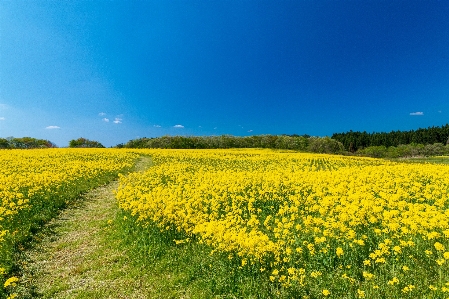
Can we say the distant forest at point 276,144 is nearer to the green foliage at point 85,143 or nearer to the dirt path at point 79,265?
the green foliage at point 85,143

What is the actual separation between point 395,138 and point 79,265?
155390mm

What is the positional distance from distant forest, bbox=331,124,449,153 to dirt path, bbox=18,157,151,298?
14040 cm

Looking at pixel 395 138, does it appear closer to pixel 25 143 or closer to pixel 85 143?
pixel 85 143

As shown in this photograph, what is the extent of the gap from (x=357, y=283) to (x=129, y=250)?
650cm

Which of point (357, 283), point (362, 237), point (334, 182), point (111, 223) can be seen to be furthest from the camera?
point (334, 182)

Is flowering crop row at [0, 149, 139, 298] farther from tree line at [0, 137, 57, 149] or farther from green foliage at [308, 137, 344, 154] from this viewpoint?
green foliage at [308, 137, 344, 154]

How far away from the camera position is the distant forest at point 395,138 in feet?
414

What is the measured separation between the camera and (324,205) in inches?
384

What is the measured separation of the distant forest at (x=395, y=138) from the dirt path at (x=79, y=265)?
140399 mm

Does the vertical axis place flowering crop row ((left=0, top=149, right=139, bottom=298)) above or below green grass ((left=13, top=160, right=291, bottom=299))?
above

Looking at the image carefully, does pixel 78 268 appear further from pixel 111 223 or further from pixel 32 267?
pixel 111 223

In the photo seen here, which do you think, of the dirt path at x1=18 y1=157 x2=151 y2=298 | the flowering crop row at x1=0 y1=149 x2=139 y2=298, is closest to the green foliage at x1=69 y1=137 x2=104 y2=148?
the flowering crop row at x1=0 y1=149 x2=139 y2=298

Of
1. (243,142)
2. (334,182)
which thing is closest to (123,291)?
(334,182)

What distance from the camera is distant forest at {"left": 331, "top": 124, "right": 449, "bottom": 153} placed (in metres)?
126
